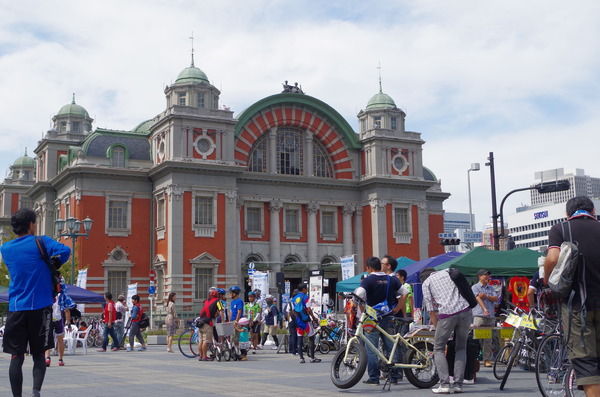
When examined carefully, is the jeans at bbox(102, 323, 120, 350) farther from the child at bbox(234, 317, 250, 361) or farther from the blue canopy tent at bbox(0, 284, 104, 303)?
the child at bbox(234, 317, 250, 361)

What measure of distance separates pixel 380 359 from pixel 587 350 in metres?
4.76

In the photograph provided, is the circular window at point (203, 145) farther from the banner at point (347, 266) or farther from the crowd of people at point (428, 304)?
the crowd of people at point (428, 304)

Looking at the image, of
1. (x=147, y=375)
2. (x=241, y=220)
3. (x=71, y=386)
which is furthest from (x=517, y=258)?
(x=241, y=220)

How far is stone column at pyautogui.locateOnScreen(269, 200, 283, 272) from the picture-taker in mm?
45812

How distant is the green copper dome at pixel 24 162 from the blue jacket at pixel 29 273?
68.2 meters

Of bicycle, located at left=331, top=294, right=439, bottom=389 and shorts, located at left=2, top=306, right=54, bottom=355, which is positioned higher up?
shorts, located at left=2, top=306, right=54, bottom=355

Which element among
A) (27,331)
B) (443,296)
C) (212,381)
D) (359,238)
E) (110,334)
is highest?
(359,238)

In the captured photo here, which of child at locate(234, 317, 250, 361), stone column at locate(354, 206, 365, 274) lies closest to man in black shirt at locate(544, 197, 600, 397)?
child at locate(234, 317, 250, 361)

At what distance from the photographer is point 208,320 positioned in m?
17.9

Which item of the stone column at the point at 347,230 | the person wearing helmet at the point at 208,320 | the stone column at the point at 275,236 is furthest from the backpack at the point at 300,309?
the stone column at the point at 347,230

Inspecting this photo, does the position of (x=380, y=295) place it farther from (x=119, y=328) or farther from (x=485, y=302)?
(x=119, y=328)

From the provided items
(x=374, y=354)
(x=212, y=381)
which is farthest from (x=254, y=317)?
(x=374, y=354)

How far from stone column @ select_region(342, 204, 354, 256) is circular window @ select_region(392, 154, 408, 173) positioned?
4203mm

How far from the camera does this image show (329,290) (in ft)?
157
